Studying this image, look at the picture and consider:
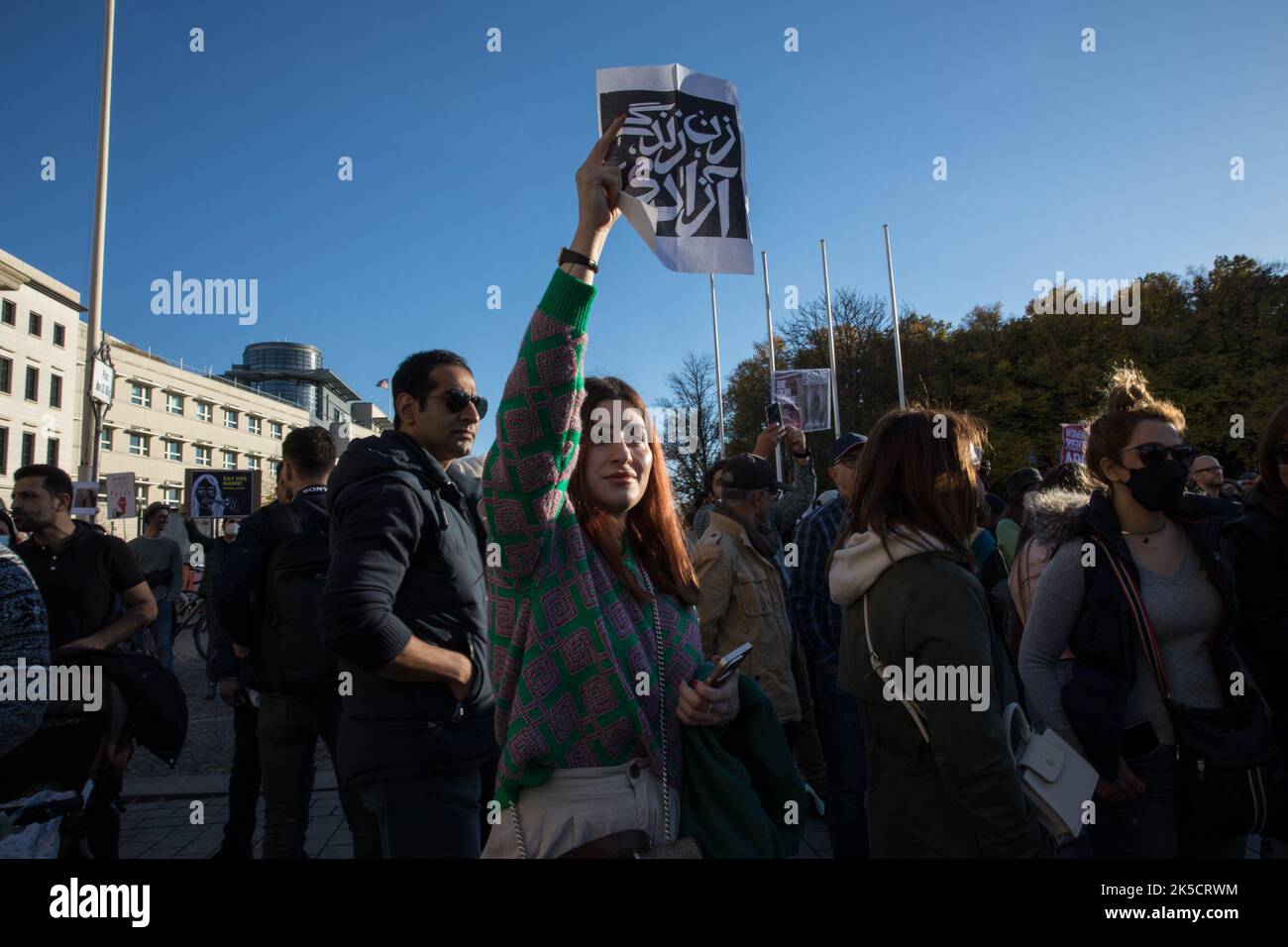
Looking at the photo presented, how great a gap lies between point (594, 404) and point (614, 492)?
0.22 m

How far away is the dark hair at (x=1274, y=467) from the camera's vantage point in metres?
3.13

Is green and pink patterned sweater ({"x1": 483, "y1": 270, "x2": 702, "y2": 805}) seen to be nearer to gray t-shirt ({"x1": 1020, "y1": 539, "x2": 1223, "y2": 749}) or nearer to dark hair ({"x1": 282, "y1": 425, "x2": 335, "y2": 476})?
gray t-shirt ({"x1": 1020, "y1": 539, "x2": 1223, "y2": 749})

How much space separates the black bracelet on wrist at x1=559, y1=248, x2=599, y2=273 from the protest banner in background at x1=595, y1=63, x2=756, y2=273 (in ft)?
2.36

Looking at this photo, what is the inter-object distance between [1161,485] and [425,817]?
258 centimetres

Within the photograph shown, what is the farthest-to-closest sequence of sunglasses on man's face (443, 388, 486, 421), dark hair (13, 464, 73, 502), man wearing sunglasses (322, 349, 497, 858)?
dark hair (13, 464, 73, 502), sunglasses on man's face (443, 388, 486, 421), man wearing sunglasses (322, 349, 497, 858)

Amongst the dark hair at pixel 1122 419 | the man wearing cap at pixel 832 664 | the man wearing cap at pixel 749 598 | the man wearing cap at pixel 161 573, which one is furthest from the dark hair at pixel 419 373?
the man wearing cap at pixel 161 573

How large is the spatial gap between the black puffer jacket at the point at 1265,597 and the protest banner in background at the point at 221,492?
12348mm

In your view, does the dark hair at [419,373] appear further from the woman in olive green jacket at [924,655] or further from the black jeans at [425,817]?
the woman in olive green jacket at [924,655]

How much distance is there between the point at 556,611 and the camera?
5.81 feet

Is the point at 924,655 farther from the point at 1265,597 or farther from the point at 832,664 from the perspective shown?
the point at 832,664

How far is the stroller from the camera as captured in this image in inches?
124

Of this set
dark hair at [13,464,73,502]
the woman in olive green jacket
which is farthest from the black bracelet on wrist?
dark hair at [13,464,73,502]
